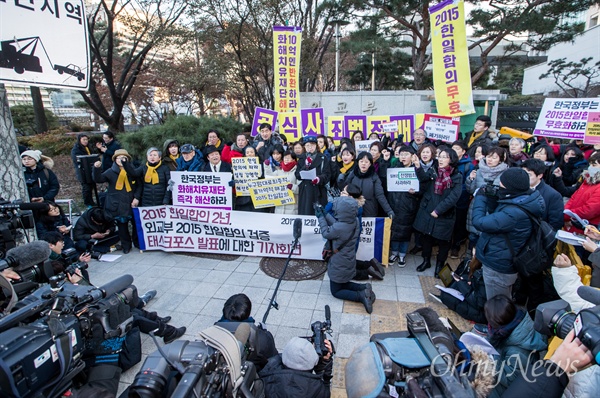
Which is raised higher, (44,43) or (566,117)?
(44,43)

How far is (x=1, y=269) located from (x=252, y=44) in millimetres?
14093

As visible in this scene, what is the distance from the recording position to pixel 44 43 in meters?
2.96

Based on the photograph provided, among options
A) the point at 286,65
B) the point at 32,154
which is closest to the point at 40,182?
the point at 32,154

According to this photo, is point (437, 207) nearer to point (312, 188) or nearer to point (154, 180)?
point (312, 188)

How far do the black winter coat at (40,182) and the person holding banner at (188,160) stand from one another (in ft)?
7.19

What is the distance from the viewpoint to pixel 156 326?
12.0ft

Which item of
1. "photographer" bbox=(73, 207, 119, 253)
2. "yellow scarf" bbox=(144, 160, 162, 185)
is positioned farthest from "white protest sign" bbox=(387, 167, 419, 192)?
"photographer" bbox=(73, 207, 119, 253)

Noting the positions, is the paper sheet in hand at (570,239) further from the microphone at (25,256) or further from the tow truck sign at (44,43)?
the tow truck sign at (44,43)

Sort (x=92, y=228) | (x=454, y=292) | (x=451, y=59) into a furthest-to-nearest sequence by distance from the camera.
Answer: (x=451, y=59) < (x=92, y=228) < (x=454, y=292)

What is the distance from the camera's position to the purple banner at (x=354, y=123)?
9352 millimetres

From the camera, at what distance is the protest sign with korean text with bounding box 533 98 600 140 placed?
6383 mm

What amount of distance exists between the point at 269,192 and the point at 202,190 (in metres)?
1.18

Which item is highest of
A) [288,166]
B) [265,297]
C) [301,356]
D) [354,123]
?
[354,123]

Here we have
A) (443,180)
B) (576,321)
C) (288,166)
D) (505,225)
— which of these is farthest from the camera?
(288,166)
